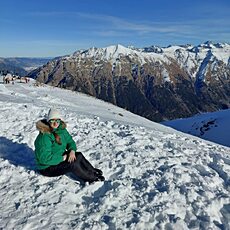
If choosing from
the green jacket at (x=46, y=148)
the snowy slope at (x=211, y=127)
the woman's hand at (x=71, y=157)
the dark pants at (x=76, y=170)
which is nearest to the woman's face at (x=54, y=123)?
the green jacket at (x=46, y=148)

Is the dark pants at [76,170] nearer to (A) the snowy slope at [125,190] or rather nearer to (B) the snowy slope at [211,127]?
(A) the snowy slope at [125,190]

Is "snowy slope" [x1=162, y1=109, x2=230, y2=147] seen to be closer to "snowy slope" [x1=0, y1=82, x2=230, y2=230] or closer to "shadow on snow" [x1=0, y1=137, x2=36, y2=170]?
"snowy slope" [x1=0, y1=82, x2=230, y2=230]

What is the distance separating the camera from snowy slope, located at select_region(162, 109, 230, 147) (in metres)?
50.4

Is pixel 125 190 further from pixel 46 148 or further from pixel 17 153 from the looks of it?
pixel 17 153

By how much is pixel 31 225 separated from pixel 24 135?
815 centimetres

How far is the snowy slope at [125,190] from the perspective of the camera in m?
8.99

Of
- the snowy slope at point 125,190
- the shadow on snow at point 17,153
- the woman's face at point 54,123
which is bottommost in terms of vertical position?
the shadow on snow at point 17,153

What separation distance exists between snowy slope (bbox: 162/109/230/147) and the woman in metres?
38.8

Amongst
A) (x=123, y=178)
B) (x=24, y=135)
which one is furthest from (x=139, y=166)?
(x=24, y=135)

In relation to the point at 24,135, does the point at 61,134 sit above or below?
above

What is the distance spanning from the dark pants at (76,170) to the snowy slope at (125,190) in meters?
0.22

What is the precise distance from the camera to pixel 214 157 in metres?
13.9

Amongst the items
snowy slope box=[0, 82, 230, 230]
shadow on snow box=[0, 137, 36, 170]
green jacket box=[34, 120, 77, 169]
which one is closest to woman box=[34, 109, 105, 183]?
green jacket box=[34, 120, 77, 169]

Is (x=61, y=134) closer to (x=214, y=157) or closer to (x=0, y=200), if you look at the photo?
(x=0, y=200)
